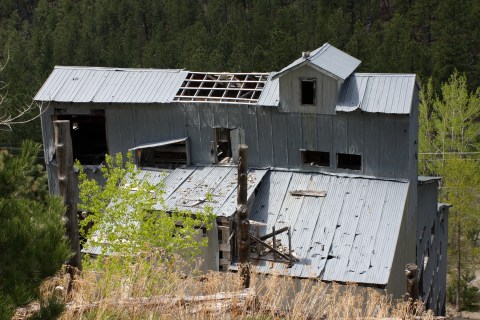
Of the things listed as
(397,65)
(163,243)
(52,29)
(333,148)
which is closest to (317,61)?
(333,148)

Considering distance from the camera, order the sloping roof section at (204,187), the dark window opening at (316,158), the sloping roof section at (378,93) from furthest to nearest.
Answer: the dark window opening at (316,158), the sloping roof section at (378,93), the sloping roof section at (204,187)

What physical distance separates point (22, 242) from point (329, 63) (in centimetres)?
1846

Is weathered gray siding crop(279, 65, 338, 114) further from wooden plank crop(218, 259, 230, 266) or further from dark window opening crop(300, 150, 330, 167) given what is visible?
wooden plank crop(218, 259, 230, 266)

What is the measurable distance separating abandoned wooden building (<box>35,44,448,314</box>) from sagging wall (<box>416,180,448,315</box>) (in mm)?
122

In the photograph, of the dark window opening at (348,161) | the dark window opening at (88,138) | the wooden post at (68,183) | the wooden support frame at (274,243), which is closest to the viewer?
the wooden post at (68,183)

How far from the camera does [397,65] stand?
5034 cm

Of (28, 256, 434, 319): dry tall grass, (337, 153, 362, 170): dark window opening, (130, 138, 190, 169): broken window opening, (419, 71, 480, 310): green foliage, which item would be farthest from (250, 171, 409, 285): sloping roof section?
(419, 71, 480, 310): green foliage

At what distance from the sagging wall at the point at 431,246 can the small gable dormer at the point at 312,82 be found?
542 centimetres

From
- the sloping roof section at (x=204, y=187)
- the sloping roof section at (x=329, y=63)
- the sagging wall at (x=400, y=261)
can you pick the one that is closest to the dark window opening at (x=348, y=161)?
the sagging wall at (x=400, y=261)

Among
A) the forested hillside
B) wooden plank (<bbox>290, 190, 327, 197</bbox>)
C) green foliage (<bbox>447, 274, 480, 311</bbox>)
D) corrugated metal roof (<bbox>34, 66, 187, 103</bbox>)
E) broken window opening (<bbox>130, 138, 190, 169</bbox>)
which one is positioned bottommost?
green foliage (<bbox>447, 274, 480, 311</bbox>)

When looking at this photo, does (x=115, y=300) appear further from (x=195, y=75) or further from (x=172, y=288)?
(x=195, y=75)

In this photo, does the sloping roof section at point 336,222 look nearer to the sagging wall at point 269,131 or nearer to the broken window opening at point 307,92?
the sagging wall at point 269,131

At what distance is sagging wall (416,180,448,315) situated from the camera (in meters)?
27.6

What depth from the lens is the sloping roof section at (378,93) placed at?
2423 cm
